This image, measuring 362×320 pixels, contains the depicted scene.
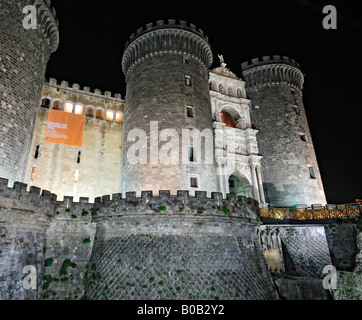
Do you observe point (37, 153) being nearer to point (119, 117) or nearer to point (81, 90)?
point (81, 90)

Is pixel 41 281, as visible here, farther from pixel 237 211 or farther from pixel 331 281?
pixel 331 281

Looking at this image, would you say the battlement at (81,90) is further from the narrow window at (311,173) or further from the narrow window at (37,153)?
the narrow window at (311,173)

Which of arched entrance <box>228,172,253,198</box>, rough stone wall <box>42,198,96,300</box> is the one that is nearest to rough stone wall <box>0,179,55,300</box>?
rough stone wall <box>42,198,96,300</box>

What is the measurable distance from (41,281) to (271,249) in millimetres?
13331

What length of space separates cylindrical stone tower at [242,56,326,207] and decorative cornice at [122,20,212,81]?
7.79 meters

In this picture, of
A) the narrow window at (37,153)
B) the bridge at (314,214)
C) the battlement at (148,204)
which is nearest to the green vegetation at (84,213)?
the battlement at (148,204)

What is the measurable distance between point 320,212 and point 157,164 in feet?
37.8

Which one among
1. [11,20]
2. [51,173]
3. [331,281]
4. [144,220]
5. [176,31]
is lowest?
[331,281]

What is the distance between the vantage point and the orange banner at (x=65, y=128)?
70.0ft

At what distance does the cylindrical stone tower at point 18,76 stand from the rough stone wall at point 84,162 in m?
3.50

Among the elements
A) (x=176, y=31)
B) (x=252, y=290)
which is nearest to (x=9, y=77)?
(x=176, y=31)

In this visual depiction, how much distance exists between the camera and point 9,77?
1549cm

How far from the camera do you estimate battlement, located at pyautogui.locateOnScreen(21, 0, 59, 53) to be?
18.5 m
